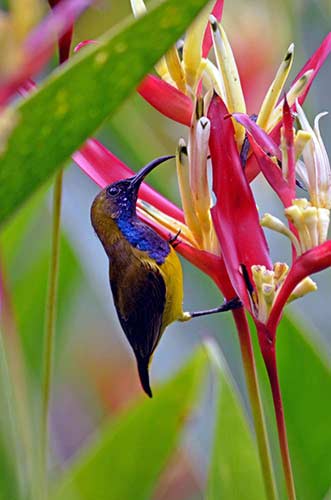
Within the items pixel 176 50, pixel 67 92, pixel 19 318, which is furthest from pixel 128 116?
pixel 67 92

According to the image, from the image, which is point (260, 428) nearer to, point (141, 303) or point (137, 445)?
point (141, 303)

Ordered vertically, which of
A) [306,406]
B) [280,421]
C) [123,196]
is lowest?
[306,406]

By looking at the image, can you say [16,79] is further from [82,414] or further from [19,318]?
[82,414]

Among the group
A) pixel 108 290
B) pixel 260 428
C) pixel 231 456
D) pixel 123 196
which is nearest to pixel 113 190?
pixel 123 196

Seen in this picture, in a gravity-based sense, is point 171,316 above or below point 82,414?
above

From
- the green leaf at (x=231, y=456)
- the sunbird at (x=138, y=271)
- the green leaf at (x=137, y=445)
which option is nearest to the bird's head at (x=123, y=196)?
the sunbird at (x=138, y=271)

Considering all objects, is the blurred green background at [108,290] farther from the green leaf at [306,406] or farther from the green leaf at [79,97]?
the green leaf at [79,97]

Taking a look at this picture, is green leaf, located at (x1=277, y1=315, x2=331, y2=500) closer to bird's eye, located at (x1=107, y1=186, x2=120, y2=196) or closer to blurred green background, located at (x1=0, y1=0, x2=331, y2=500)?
blurred green background, located at (x1=0, y1=0, x2=331, y2=500)
